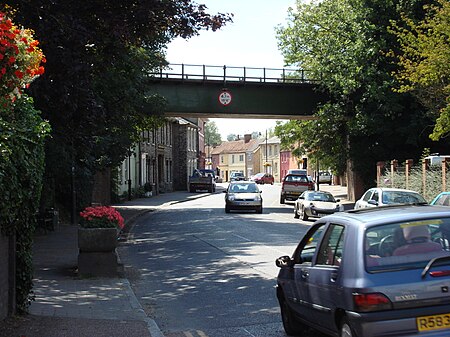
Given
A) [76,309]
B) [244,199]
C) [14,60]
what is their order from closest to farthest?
1. [14,60]
2. [76,309]
3. [244,199]

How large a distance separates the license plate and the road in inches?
111

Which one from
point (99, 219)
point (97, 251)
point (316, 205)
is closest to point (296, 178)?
point (316, 205)

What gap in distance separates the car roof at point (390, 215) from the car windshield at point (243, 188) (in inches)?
1039

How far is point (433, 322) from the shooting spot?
17.9 feet

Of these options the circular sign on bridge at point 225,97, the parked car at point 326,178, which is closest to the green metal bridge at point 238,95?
the circular sign on bridge at point 225,97

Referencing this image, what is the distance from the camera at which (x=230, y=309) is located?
9641mm

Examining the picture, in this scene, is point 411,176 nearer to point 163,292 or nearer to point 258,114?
point 258,114

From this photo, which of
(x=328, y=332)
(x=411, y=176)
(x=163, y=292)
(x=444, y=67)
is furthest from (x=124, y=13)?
(x=411, y=176)

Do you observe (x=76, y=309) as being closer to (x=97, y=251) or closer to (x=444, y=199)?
(x=97, y=251)

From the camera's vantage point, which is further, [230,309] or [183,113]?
[183,113]

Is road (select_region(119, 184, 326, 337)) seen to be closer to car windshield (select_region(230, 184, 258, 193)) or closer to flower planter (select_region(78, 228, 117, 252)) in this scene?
flower planter (select_region(78, 228, 117, 252))

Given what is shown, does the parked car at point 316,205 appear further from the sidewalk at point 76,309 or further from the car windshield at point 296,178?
the sidewalk at point 76,309

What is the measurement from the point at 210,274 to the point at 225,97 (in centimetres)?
2443

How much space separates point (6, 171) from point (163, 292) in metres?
4.93
